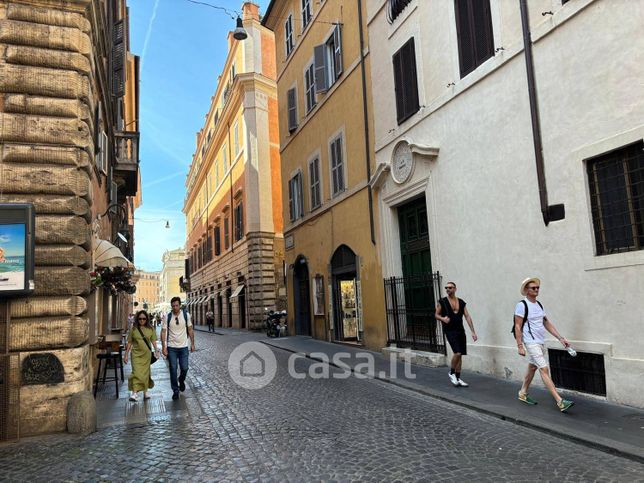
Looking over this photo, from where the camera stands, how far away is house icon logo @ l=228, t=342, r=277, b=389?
32.7 ft

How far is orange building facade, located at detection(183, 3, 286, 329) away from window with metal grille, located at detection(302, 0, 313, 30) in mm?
9720

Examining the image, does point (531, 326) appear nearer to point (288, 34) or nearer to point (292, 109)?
point (292, 109)

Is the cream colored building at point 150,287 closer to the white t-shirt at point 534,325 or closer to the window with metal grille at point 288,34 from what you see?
the window with metal grille at point 288,34

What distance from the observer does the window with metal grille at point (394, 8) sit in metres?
12.2

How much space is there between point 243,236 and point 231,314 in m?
6.90

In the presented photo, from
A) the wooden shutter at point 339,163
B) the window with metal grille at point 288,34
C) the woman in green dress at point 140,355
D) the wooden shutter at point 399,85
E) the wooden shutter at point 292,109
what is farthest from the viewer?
the window with metal grille at point 288,34

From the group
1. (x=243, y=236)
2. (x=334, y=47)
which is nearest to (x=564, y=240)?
(x=334, y=47)

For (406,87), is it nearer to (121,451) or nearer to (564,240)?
(564,240)

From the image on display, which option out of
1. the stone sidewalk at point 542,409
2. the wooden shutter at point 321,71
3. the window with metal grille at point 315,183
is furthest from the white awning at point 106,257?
the wooden shutter at point 321,71

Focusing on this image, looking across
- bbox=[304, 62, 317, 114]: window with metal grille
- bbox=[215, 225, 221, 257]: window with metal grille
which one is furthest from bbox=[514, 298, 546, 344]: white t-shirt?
bbox=[215, 225, 221, 257]: window with metal grille

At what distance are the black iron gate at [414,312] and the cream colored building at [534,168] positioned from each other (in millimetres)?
130

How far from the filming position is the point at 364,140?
14258 mm

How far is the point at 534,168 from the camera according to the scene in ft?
26.6

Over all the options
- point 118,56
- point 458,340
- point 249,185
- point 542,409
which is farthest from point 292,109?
point 542,409
